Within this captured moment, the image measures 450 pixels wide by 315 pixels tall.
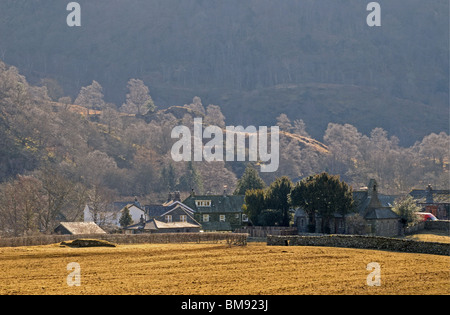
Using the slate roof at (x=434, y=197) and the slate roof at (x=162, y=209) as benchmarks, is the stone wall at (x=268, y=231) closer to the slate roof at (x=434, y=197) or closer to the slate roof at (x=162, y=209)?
the slate roof at (x=162, y=209)

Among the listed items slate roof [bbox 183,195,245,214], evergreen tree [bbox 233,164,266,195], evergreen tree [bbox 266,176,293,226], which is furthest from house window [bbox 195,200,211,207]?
evergreen tree [bbox 266,176,293,226]

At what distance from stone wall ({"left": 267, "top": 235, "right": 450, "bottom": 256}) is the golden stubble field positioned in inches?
83.7

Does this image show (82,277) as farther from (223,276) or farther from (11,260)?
(11,260)

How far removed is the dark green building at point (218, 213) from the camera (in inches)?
4439

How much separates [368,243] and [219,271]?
2691 centimetres

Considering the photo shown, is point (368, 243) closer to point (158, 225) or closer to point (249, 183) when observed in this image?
point (158, 225)

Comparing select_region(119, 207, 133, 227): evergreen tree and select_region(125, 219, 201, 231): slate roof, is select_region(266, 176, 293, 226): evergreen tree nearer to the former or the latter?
select_region(125, 219, 201, 231): slate roof

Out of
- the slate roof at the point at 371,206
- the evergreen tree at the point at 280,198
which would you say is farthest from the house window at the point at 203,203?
the slate roof at the point at 371,206

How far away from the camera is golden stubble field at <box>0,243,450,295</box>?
131 ft

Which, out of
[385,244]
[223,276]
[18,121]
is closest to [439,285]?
[223,276]

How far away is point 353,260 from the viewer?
58.0 meters

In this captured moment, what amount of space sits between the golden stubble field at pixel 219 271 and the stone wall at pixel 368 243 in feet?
6.98

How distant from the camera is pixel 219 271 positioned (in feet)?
161
